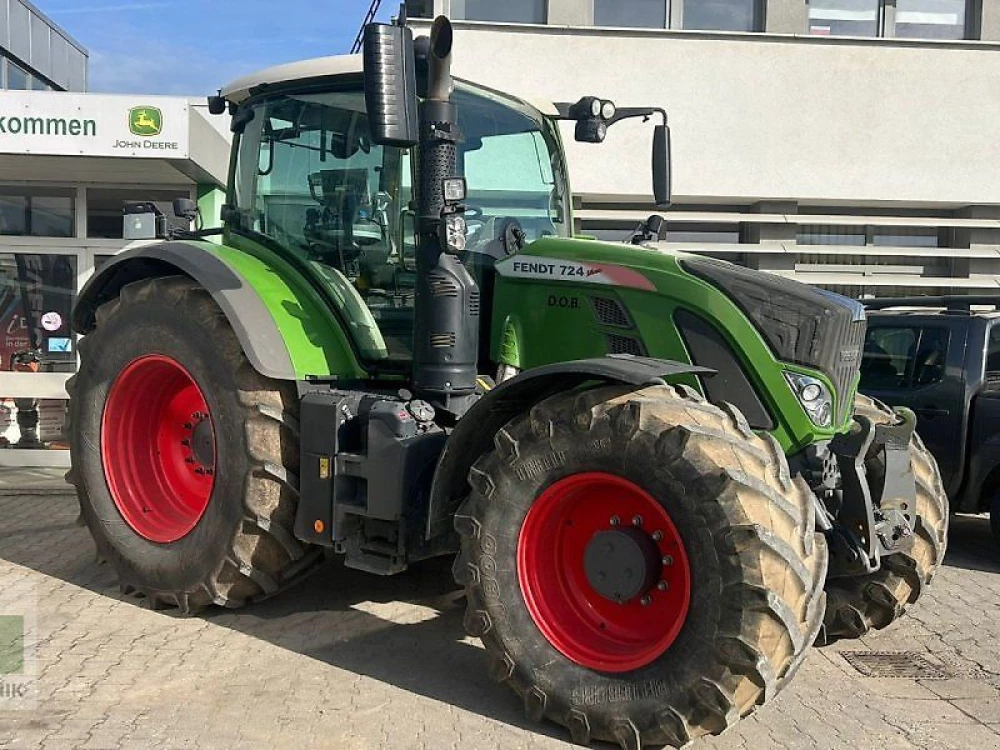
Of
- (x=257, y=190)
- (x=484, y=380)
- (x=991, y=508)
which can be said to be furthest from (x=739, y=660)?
(x=991, y=508)

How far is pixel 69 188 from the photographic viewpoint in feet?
30.5

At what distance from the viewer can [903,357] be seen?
23.4 feet

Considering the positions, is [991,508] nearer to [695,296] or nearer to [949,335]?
[949,335]

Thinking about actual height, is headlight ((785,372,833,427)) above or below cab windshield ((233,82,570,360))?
below

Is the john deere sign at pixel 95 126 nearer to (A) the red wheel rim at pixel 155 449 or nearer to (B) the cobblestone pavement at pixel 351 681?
(A) the red wheel rim at pixel 155 449

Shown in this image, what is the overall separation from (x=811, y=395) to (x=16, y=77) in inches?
818

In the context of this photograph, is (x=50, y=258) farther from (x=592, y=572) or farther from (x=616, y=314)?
(x=592, y=572)

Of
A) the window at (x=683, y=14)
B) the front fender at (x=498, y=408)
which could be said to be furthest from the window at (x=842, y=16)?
the front fender at (x=498, y=408)

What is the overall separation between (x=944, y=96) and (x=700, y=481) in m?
9.98

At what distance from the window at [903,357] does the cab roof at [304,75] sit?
3.35 meters

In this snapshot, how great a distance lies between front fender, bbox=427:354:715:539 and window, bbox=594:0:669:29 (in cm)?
859

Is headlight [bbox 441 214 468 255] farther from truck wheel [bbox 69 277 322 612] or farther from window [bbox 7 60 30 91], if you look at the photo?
window [bbox 7 60 30 91]

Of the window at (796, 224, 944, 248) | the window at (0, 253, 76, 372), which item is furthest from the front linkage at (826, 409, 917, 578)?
the window at (796, 224, 944, 248)

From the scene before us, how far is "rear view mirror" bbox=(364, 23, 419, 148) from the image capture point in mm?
3727
